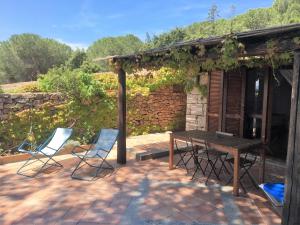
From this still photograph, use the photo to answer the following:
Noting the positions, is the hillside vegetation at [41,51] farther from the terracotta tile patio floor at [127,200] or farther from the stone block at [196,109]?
the terracotta tile patio floor at [127,200]

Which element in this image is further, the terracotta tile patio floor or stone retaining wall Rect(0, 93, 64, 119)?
stone retaining wall Rect(0, 93, 64, 119)

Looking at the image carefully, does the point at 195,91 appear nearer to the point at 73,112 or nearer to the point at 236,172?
the point at 73,112

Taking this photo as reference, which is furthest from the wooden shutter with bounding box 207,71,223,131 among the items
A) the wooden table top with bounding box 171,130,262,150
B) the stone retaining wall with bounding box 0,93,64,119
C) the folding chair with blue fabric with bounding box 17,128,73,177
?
the stone retaining wall with bounding box 0,93,64,119

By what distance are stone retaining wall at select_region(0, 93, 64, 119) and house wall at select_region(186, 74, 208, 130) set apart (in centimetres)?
397

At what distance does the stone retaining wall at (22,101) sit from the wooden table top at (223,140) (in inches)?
155

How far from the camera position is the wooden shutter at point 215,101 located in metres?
7.49

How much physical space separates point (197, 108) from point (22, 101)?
16.2 ft

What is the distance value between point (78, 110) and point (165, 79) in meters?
3.93

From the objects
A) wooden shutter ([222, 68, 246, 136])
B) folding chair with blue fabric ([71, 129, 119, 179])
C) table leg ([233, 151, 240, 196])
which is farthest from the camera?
wooden shutter ([222, 68, 246, 136])

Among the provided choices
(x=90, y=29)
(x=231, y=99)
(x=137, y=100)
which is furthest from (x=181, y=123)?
(x=90, y=29)

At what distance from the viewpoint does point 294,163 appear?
3100 millimetres

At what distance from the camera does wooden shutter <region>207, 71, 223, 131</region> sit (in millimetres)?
7489

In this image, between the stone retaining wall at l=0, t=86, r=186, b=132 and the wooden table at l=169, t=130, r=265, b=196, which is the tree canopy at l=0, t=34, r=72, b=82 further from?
the wooden table at l=169, t=130, r=265, b=196

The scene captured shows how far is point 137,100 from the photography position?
1023 centimetres
